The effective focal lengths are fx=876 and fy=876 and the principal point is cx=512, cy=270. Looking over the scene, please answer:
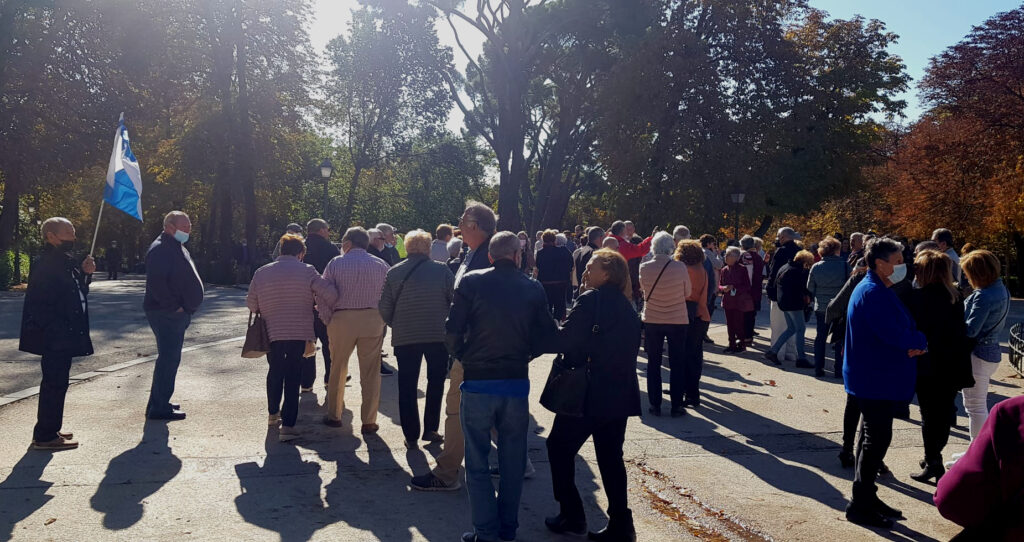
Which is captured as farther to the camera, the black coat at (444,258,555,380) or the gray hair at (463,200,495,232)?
the gray hair at (463,200,495,232)

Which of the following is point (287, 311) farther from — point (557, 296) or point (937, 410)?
point (557, 296)

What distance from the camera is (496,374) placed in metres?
4.81

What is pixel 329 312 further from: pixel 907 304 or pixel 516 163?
pixel 516 163

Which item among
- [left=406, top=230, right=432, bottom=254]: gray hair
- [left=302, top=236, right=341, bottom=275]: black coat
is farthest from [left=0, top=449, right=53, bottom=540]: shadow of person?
[left=302, top=236, right=341, bottom=275]: black coat

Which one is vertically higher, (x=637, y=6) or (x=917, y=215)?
(x=637, y=6)

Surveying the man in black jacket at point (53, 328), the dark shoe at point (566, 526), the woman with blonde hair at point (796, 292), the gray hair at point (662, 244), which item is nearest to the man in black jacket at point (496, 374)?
the dark shoe at point (566, 526)

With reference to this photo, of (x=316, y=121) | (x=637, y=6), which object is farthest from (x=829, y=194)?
(x=316, y=121)

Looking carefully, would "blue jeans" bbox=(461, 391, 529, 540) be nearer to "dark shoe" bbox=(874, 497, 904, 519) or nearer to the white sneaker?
"dark shoe" bbox=(874, 497, 904, 519)

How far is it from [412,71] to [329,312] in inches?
1321

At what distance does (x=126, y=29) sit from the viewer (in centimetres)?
3045

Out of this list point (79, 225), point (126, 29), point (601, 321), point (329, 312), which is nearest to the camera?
point (601, 321)

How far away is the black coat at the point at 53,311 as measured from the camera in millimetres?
6785

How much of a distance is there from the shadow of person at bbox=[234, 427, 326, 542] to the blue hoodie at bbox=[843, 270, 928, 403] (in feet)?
11.2

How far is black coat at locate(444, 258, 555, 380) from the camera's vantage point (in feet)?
15.8
